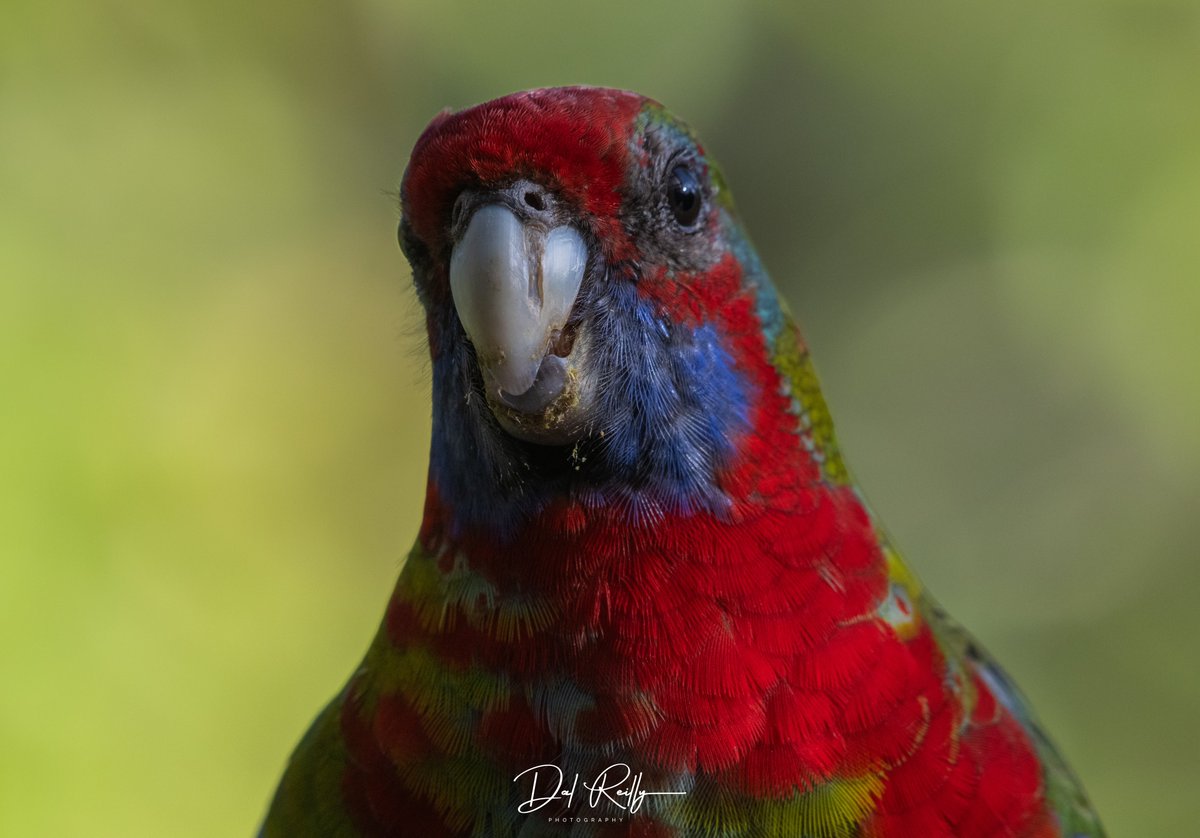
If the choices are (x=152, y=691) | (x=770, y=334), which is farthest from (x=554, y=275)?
(x=152, y=691)

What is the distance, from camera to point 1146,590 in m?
5.98

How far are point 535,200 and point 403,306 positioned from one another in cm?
393

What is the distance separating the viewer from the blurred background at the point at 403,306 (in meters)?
5.05

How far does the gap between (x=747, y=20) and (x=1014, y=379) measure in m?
2.60

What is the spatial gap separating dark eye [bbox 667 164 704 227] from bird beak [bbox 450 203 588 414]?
10.6 inches

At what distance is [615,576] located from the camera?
1682mm

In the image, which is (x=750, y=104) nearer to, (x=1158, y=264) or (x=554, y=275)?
(x=1158, y=264)

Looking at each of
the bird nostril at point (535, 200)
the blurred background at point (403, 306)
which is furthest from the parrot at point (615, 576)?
the blurred background at point (403, 306)

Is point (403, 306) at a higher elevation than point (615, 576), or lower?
higher

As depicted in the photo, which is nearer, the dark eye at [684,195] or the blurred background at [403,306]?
the dark eye at [684,195]
